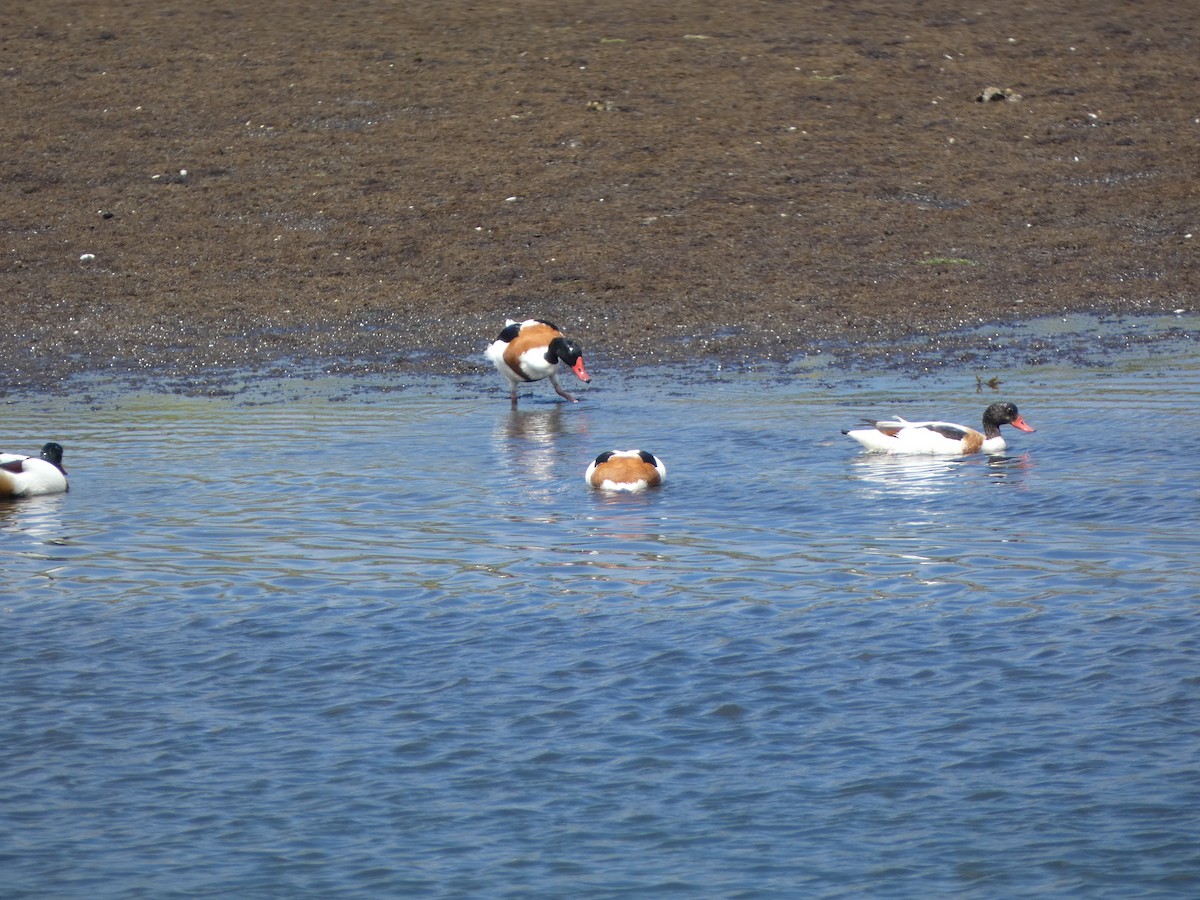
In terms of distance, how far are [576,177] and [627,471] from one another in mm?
11532

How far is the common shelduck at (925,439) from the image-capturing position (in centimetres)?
1289

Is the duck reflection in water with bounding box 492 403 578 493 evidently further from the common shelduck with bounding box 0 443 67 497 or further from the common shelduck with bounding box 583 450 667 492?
the common shelduck with bounding box 0 443 67 497

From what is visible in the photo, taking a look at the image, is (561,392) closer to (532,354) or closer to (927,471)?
(532,354)

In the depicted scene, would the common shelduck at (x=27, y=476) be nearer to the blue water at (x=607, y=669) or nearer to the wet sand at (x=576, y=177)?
the blue water at (x=607, y=669)

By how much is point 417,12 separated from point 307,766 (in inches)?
917

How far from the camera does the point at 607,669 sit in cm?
823

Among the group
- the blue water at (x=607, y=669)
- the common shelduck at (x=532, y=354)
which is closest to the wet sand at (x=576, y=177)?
the common shelduck at (x=532, y=354)

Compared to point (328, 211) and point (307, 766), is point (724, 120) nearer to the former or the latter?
point (328, 211)

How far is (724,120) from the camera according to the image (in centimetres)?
2447

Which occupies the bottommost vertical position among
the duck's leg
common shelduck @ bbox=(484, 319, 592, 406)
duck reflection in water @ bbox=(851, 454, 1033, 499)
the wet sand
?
duck reflection in water @ bbox=(851, 454, 1033, 499)

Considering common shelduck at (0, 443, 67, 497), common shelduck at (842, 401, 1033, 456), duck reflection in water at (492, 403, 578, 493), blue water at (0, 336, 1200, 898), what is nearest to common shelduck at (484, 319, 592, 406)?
duck reflection in water at (492, 403, 578, 493)

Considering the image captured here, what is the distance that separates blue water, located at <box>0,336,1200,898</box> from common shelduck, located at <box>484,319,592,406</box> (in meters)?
1.90

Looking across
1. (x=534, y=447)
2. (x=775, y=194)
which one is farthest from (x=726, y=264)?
(x=534, y=447)

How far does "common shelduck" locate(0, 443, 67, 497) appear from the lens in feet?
39.6
